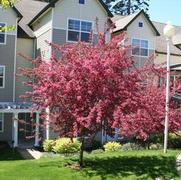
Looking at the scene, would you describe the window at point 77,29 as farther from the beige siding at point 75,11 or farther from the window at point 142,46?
the window at point 142,46

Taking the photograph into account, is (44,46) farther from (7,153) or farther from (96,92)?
(96,92)

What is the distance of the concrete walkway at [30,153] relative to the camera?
23.6 meters

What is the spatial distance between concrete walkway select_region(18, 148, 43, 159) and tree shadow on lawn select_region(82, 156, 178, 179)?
881 centimetres

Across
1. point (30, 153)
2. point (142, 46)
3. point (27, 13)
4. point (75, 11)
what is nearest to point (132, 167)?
point (30, 153)

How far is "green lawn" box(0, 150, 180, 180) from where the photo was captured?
1272cm

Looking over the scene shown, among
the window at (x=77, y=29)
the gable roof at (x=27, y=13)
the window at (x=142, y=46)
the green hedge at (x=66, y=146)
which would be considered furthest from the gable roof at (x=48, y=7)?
the green hedge at (x=66, y=146)

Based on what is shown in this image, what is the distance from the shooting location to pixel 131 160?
50.0 ft

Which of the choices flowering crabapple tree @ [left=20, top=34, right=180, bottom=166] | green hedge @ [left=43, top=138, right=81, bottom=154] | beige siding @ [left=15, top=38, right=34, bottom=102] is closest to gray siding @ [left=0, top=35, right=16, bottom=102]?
beige siding @ [left=15, top=38, right=34, bottom=102]

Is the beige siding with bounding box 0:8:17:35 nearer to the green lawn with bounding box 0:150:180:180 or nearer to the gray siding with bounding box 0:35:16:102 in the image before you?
the gray siding with bounding box 0:35:16:102

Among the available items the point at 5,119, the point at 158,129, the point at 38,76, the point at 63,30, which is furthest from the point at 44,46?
the point at 38,76

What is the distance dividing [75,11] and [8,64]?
5.96 m

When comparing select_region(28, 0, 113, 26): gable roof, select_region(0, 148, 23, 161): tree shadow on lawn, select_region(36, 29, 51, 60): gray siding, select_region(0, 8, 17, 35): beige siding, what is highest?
select_region(28, 0, 113, 26): gable roof

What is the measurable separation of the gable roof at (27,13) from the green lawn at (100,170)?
17.2m

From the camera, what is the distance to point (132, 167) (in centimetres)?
1388
